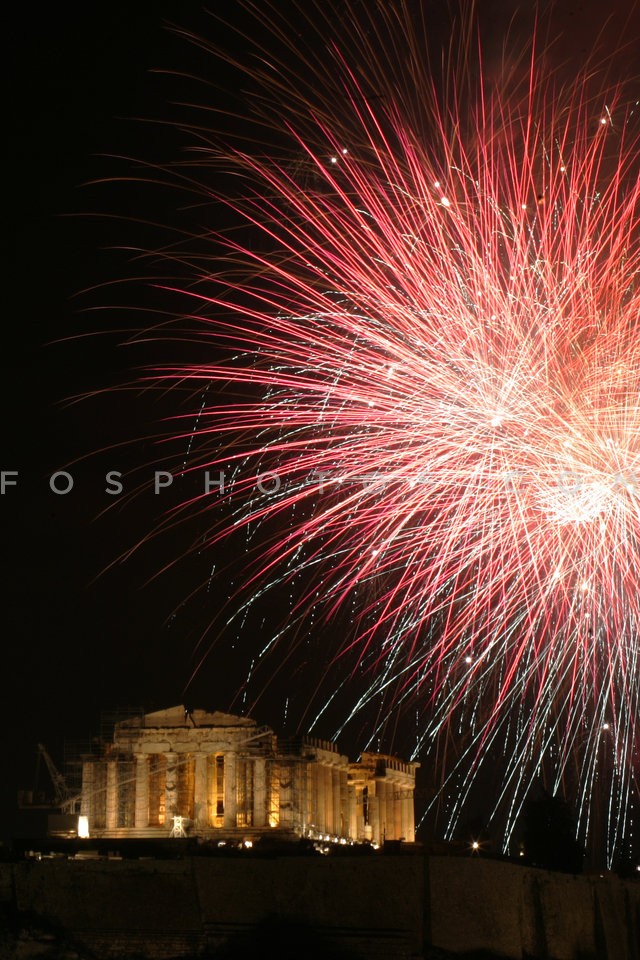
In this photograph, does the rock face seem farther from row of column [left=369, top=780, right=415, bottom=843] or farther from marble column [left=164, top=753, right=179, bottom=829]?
row of column [left=369, top=780, right=415, bottom=843]

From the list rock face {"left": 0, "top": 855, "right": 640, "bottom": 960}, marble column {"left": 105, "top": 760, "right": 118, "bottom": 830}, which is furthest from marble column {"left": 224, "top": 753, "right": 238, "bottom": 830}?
rock face {"left": 0, "top": 855, "right": 640, "bottom": 960}

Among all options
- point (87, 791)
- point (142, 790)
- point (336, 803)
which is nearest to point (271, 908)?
point (142, 790)

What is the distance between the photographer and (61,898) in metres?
41.7

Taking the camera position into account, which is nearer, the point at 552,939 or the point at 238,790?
the point at 552,939

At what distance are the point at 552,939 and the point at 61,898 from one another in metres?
14.8

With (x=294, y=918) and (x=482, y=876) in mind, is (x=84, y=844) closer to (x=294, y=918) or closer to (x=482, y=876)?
(x=294, y=918)

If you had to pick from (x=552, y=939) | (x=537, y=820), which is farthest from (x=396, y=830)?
(x=552, y=939)

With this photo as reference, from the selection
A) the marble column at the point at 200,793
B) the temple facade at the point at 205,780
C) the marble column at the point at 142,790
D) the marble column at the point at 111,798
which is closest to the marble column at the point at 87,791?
the temple facade at the point at 205,780

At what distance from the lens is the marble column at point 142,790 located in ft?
210

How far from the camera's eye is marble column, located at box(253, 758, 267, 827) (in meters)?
62.5

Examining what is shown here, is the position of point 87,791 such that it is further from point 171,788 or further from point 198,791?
point 198,791

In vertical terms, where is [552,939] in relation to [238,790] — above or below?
below

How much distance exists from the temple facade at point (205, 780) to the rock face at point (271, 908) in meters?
19.8

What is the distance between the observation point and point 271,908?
40531mm
